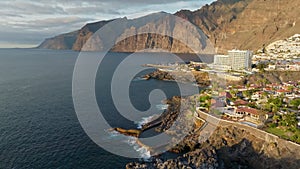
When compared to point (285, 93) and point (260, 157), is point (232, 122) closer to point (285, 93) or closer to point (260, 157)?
point (260, 157)

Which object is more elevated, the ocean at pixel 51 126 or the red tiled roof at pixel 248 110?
the red tiled roof at pixel 248 110

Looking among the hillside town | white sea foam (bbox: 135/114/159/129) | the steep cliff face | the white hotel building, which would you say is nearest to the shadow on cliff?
the hillside town

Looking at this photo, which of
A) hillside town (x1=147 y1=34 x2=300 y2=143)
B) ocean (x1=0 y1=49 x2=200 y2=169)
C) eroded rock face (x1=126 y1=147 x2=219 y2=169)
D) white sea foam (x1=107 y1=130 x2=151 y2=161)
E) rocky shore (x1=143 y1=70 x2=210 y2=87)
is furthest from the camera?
rocky shore (x1=143 y1=70 x2=210 y2=87)

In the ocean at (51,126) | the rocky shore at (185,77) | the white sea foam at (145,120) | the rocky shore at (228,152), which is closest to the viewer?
the rocky shore at (228,152)

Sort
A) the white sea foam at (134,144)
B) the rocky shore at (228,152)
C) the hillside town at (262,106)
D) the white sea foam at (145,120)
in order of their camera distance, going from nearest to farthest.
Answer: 1. the rocky shore at (228,152)
2. the white sea foam at (134,144)
3. the hillside town at (262,106)
4. the white sea foam at (145,120)

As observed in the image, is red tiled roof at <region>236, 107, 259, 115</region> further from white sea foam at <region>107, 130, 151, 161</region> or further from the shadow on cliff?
white sea foam at <region>107, 130, 151, 161</region>

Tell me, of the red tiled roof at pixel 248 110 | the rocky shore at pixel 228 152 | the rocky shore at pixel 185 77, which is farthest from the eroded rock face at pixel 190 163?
the rocky shore at pixel 185 77

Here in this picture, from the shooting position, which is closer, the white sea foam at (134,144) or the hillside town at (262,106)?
the white sea foam at (134,144)

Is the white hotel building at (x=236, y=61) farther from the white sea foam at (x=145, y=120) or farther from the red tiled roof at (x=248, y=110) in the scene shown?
the white sea foam at (x=145, y=120)
